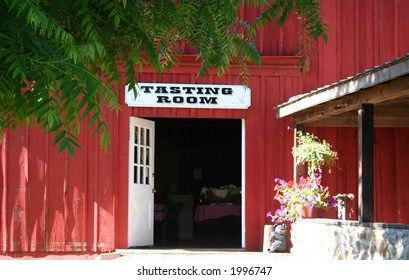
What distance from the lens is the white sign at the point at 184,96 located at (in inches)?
448

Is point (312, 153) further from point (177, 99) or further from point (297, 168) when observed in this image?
point (177, 99)

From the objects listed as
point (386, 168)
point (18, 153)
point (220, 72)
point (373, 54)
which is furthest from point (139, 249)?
point (220, 72)

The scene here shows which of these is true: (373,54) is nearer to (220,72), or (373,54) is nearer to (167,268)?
(167,268)

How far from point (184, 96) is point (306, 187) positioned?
2671 millimetres

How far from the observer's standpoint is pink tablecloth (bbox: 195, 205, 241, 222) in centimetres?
1386

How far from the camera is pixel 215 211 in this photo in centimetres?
1388

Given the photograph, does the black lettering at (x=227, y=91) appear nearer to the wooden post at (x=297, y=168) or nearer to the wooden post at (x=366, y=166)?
the wooden post at (x=297, y=168)

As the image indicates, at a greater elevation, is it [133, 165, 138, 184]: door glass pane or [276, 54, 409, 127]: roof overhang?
[276, 54, 409, 127]: roof overhang

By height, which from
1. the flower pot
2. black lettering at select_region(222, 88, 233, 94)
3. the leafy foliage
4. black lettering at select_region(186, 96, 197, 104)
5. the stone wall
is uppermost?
black lettering at select_region(222, 88, 233, 94)

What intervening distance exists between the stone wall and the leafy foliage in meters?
2.85

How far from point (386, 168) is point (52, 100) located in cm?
933

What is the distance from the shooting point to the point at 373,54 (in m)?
11.9

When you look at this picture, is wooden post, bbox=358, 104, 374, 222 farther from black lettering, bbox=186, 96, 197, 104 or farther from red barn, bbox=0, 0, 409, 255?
black lettering, bbox=186, 96, 197, 104

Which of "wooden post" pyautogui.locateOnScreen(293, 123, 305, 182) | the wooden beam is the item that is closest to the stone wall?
"wooden post" pyautogui.locateOnScreen(293, 123, 305, 182)
